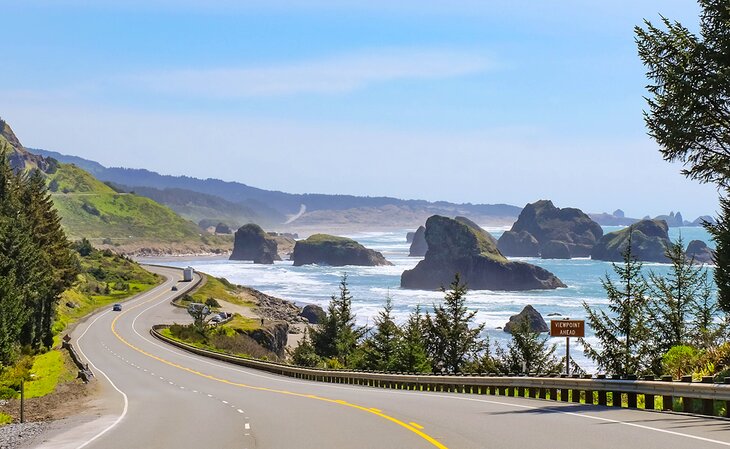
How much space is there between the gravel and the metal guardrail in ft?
48.9

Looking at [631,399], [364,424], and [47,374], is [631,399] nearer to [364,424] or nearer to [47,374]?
[364,424]

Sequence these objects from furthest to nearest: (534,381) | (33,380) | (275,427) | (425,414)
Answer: (33,380) → (534,381) → (425,414) → (275,427)

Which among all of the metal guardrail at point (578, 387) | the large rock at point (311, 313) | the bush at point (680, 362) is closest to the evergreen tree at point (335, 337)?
the metal guardrail at point (578, 387)

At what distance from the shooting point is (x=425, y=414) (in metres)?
23.5

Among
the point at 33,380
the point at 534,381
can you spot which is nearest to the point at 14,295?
the point at 33,380

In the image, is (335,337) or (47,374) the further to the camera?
(335,337)

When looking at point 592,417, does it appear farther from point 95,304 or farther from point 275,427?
point 95,304

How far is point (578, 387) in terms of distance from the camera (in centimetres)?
2573

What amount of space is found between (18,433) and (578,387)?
1568 centimetres

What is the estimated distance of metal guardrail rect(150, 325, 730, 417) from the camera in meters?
19.7

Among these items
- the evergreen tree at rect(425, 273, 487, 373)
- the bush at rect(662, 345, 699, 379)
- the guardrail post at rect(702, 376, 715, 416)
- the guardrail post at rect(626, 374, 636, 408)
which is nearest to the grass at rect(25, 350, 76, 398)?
the evergreen tree at rect(425, 273, 487, 373)

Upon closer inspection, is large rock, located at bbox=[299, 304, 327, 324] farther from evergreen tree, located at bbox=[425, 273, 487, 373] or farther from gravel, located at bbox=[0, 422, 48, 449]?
gravel, located at bbox=[0, 422, 48, 449]

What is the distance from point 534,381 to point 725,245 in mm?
12976

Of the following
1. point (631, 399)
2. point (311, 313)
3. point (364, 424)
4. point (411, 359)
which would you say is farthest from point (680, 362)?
point (311, 313)
